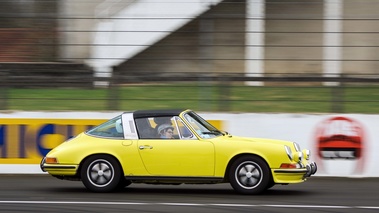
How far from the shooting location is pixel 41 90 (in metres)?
13.8

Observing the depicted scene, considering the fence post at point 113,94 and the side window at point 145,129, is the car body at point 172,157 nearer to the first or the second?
the side window at point 145,129

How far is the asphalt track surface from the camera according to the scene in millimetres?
9016

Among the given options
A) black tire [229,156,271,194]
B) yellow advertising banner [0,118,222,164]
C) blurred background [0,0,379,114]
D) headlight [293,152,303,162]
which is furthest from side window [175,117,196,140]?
blurred background [0,0,379,114]

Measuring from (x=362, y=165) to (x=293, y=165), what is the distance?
2.88 metres

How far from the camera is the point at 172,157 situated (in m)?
10.3

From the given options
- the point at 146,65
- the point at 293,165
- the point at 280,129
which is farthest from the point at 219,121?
the point at 293,165

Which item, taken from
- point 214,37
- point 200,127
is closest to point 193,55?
point 214,37

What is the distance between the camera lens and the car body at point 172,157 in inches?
400

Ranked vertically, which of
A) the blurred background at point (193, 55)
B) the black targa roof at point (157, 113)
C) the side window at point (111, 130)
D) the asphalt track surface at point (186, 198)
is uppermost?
the blurred background at point (193, 55)

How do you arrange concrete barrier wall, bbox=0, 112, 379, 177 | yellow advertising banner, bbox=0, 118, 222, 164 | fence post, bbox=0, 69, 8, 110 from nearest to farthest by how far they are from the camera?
concrete barrier wall, bbox=0, 112, 379, 177 < yellow advertising banner, bbox=0, 118, 222, 164 < fence post, bbox=0, 69, 8, 110

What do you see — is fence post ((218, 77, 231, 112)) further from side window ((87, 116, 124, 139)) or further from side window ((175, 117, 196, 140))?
side window ((87, 116, 124, 139))

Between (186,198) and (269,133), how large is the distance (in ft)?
10.8

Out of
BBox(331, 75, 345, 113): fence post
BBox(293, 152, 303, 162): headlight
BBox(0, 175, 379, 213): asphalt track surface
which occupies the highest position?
BBox(331, 75, 345, 113): fence post

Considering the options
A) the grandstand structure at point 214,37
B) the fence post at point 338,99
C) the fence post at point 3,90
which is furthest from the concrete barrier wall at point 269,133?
the grandstand structure at point 214,37
